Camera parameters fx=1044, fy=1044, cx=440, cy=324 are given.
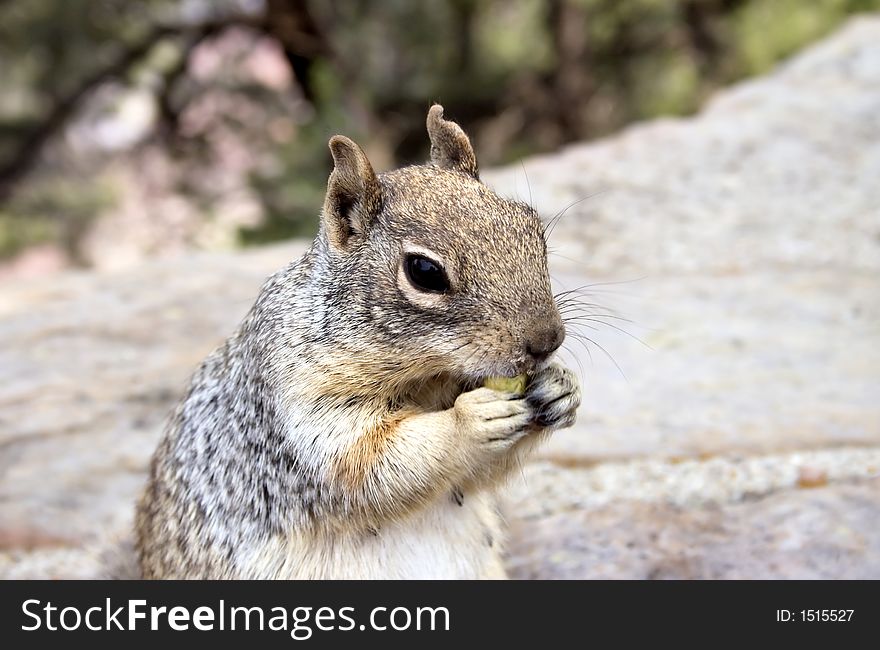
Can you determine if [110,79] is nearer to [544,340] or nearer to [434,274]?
[434,274]

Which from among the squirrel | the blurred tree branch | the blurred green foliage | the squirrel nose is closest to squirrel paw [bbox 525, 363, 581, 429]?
the squirrel

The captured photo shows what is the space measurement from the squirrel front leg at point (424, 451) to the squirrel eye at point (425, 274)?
0.79ft

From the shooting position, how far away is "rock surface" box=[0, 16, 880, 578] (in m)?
2.68

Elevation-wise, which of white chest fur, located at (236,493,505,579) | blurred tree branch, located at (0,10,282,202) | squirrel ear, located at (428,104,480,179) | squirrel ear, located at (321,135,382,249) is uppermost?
blurred tree branch, located at (0,10,282,202)

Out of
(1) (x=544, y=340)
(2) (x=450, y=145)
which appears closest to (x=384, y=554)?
(1) (x=544, y=340)

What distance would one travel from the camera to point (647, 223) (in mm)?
4191

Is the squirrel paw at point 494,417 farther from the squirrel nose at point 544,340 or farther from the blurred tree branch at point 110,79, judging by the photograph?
the blurred tree branch at point 110,79

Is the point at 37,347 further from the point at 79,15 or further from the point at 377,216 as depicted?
the point at 79,15

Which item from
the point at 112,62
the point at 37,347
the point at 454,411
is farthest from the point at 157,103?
the point at 454,411

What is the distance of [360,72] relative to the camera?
7.36m

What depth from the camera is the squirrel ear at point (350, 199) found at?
2322 millimetres

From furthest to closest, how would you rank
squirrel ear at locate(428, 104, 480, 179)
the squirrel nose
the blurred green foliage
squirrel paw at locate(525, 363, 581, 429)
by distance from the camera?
1. the blurred green foliage
2. squirrel ear at locate(428, 104, 480, 179)
3. squirrel paw at locate(525, 363, 581, 429)
4. the squirrel nose

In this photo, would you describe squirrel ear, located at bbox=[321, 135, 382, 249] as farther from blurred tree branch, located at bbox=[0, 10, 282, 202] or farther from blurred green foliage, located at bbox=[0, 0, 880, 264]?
blurred tree branch, located at bbox=[0, 10, 282, 202]
